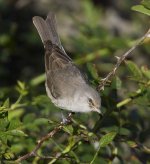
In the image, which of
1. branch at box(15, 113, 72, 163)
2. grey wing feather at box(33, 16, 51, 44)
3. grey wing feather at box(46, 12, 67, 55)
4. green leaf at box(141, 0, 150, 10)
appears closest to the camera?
branch at box(15, 113, 72, 163)

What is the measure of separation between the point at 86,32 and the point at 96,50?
34 centimetres

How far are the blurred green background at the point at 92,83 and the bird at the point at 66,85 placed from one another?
9 centimetres

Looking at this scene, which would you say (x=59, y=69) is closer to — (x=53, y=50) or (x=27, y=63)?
(x=53, y=50)

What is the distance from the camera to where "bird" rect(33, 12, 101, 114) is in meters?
4.39

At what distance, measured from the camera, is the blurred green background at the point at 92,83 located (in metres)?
3.93

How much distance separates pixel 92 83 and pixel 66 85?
75cm

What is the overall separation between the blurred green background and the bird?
91 mm

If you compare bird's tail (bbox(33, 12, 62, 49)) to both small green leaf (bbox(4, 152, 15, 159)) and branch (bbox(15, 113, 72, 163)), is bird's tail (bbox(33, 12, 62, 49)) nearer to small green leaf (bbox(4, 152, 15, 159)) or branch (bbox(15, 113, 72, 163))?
branch (bbox(15, 113, 72, 163))

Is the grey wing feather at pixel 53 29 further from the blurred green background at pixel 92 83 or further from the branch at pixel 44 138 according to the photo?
the branch at pixel 44 138

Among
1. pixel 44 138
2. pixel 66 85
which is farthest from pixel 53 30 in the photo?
pixel 44 138

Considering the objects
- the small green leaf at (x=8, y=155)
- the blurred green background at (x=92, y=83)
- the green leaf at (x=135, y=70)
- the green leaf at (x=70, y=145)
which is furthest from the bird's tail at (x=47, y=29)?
the small green leaf at (x=8, y=155)

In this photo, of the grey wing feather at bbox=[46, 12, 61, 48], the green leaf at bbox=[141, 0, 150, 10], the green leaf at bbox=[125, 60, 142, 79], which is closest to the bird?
the grey wing feather at bbox=[46, 12, 61, 48]

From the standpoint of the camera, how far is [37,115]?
4949mm

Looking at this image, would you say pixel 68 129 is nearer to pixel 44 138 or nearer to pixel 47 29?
pixel 44 138
